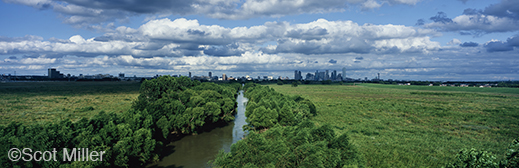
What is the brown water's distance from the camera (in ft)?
101

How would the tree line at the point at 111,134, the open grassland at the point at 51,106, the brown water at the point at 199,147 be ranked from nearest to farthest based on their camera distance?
the tree line at the point at 111,134 → the brown water at the point at 199,147 → the open grassland at the point at 51,106

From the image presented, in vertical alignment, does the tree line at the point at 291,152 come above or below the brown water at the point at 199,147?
above

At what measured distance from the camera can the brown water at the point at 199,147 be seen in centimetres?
3064

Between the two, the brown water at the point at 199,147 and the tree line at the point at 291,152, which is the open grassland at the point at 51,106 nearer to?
the brown water at the point at 199,147

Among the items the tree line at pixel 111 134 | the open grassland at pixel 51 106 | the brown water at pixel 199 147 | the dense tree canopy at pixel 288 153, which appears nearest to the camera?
the dense tree canopy at pixel 288 153

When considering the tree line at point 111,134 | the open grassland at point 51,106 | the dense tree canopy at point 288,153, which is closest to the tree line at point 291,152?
the dense tree canopy at point 288,153

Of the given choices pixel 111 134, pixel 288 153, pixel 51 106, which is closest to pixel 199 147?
pixel 111 134

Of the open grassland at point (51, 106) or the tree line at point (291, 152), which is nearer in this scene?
the tree line at point (291, 152)

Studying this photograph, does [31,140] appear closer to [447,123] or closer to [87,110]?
[87,110]

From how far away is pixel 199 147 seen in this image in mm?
37406

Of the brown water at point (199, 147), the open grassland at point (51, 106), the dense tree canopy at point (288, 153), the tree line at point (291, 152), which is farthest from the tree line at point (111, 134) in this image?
the dense tree canopy at point (288, 153)

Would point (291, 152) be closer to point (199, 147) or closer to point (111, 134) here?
point (111, 134)

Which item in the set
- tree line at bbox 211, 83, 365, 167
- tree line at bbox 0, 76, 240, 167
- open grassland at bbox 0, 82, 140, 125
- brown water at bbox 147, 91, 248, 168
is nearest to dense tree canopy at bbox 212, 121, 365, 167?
tree line at bbox 211, 83, 365, 167

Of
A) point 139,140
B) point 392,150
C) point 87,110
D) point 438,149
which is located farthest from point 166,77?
point 438,149
